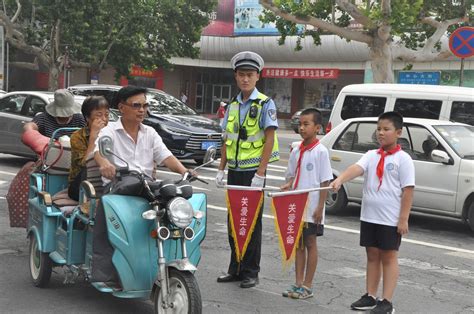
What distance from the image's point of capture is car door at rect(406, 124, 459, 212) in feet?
29.7

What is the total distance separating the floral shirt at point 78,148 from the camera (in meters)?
5.74

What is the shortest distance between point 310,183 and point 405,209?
840mm

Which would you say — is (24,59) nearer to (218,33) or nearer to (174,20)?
(218,33)

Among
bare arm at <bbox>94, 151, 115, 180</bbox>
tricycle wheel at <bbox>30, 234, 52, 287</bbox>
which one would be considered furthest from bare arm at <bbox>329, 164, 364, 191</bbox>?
tricycle wheel at <bbox>30, 234, 52, 287</bbox>

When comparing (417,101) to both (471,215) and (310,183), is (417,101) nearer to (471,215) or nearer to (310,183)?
(471,215)

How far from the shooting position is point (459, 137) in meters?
9.37

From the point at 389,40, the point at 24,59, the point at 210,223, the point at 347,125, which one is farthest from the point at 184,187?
the point at 24,59

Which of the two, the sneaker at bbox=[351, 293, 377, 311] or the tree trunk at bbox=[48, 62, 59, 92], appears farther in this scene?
the tree trunk at bbox=[48, 62, 59, 92]

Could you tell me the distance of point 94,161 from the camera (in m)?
→ 5.39

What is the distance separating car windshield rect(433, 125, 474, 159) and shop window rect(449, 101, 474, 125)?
1888 millimetres

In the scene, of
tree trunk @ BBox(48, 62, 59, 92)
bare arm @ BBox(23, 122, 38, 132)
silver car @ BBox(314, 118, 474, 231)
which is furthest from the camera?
tree trunk @ BBox(48, 62, 59, 92)

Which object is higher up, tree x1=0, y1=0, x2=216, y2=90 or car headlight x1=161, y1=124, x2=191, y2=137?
tree x1=0, y1=0, x2=216, y2=90

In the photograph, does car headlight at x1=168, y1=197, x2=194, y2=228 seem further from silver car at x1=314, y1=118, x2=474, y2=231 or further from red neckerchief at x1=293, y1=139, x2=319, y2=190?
silver car at x1=314, y1=118, x2=474, y2=231

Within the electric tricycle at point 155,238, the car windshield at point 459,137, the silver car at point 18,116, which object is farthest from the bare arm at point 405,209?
the silver car at point 18,116
